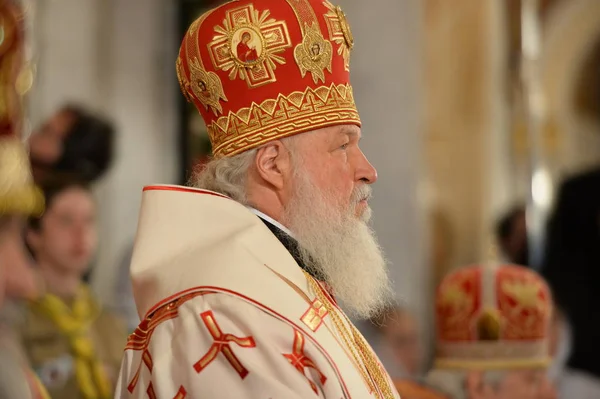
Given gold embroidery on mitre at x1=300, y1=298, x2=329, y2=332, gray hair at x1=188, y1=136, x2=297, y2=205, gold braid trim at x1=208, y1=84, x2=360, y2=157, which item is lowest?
gold embroidery on mitre at x1=300, y1=298, x2=329, y2=332

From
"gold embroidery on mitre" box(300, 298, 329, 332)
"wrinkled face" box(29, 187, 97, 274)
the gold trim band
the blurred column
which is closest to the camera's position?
"gold embroidery on mitre" box(300, 298, 329, 332)

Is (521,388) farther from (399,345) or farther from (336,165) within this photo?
(399,345)

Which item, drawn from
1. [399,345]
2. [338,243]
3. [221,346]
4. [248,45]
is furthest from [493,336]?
[399,345]

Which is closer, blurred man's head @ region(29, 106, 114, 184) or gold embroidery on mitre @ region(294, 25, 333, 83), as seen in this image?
gold embroidery on mitre @ region(294, 25, 333, 83)

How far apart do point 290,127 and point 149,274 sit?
569 millimetres

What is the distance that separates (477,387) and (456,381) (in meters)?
0.09

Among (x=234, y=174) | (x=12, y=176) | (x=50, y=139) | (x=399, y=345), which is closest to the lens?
(x=234, y=174)

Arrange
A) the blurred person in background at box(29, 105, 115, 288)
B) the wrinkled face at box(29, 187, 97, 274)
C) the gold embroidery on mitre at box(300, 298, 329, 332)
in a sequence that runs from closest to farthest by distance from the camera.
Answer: the gold embroidery on mitre at box(300, 298, 329, 332) → the wrinkled face at box(29, 187, 97, 274) → the blurred person in background at box(29, 105, 115, 288)

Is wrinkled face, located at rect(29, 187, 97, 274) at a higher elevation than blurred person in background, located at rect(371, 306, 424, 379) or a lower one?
higher

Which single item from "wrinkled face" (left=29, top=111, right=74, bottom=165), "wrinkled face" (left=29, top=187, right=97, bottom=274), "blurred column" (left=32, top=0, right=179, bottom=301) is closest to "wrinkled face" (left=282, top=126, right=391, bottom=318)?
"wrinkled face" (left=29, top=187, right=97, bottom=274)

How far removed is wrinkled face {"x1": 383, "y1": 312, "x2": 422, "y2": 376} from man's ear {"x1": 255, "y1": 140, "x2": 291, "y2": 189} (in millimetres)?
4558

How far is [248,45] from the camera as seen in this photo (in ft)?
10.3

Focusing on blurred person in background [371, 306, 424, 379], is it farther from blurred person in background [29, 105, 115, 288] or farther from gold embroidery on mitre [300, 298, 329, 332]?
gold embroidery on mitre [300, 298, 329, 332]

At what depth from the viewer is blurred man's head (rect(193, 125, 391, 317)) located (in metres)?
3.12
